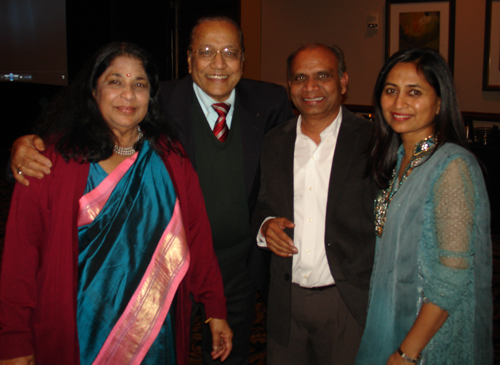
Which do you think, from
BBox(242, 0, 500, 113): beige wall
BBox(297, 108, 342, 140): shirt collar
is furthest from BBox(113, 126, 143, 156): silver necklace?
BBox(242, 0, 500, 113): beige wall

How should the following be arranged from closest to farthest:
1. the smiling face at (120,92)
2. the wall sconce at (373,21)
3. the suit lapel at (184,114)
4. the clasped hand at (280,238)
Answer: the smiling face at (120,92), the clasped hand at (280,238), the suit lapel at (184,114), the wall sconce at (373,21)

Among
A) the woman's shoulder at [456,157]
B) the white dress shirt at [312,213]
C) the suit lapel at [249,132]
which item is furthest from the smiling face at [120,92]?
the woman's shoulder at [456,157]

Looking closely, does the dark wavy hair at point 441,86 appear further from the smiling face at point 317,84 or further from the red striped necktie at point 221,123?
the red striped necktie at point 221,123

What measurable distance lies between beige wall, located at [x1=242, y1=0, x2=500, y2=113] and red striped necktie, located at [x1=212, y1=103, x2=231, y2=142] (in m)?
3.80

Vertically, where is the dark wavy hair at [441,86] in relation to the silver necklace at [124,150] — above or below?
above

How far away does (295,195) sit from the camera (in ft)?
5.45

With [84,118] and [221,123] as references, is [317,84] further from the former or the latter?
[84,118]

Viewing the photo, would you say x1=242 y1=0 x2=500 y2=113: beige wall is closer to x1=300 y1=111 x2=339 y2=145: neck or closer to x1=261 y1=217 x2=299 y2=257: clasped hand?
x1=300 y1=111 x2=339 y2=145: neck

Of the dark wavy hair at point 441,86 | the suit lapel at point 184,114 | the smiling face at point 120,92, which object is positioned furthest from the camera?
the suit lapel at point 184,114

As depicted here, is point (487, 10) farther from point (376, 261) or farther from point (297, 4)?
point (376, 261)

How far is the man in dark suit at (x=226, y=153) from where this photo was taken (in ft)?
5.90

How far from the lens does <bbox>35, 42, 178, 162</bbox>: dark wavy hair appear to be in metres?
1.28

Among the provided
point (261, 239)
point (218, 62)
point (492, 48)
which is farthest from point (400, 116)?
point (492, 48)

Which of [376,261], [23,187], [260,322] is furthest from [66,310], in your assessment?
[260,322]
